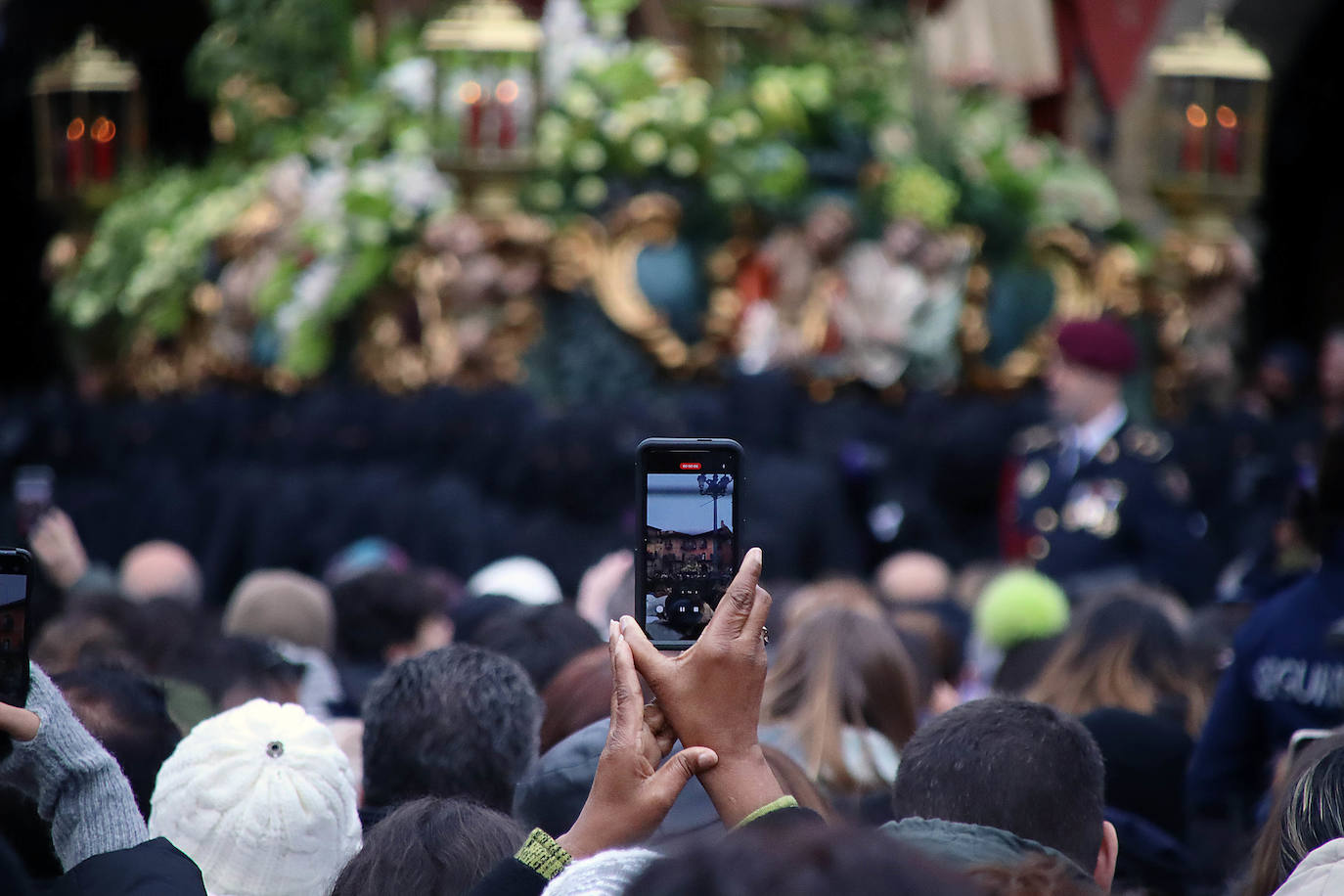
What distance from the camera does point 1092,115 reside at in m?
14.3

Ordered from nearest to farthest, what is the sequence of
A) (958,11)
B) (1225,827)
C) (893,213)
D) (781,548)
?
(1225,827)
(781,548)
(893,213)
(958,11)

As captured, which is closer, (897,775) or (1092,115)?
(897,775)

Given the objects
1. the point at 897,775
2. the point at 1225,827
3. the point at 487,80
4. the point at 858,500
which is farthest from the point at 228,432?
the point at 897,775

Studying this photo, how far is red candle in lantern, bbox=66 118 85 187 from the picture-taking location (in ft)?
49.8

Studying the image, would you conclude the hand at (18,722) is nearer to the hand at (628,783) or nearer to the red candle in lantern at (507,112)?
the hand at (628,783)

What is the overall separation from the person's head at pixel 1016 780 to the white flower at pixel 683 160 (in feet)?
28.4

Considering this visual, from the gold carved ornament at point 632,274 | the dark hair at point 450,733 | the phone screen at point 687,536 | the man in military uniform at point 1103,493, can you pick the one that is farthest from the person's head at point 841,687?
the gold carved ornament at point 632,274

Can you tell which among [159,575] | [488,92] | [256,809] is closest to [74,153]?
[488,92]

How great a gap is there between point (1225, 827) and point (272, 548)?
721 centimetres

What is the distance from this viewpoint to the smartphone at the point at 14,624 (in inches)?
98.3

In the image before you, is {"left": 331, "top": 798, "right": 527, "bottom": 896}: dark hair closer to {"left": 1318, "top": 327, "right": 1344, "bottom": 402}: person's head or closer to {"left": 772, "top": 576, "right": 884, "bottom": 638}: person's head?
{"left": 772, "top": 576, "right": 884, "bottom": 638}: person's head

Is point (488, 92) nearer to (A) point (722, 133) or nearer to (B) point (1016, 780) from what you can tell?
(A) point (722, 133)

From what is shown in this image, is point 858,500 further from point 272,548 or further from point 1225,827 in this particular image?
point 1225,827

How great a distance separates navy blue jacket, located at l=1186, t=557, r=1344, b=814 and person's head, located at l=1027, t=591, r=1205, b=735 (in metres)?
0.21
